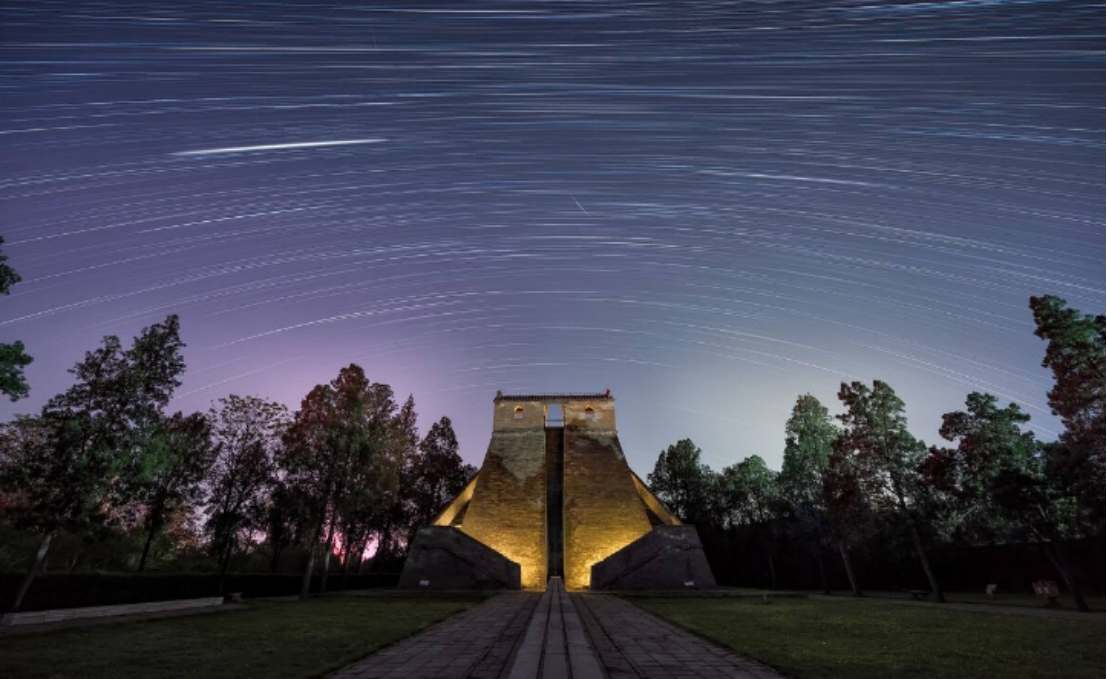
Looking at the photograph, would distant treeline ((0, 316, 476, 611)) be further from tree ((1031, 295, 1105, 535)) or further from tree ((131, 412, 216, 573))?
tree ((1031, 295, 1105, 535))

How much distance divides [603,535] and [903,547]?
66.8 feet

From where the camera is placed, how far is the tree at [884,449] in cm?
2684

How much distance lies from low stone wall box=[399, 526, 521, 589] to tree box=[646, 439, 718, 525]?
25.8 metres

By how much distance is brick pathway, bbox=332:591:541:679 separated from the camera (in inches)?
262

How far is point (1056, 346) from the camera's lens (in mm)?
19688

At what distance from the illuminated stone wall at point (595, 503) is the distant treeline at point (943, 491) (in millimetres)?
11777

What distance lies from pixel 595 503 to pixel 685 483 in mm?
15991

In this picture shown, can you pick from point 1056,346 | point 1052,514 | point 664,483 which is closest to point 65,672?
point 1056,346

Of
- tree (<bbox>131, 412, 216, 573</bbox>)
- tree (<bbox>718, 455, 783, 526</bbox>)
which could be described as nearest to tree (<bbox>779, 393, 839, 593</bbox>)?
tree (<bbox>718, 455, 783, 526</bbox>)

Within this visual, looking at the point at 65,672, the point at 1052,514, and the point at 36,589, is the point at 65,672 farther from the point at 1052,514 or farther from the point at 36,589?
the point at 1052,514

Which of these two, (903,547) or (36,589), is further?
(903,547)

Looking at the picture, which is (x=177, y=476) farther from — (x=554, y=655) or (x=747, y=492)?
(x=747, y=492)

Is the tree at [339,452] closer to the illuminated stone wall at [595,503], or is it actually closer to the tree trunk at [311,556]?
the tree trunk at [311,556]

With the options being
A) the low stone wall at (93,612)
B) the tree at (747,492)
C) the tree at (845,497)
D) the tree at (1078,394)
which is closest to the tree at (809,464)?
the tree at (845,497)
